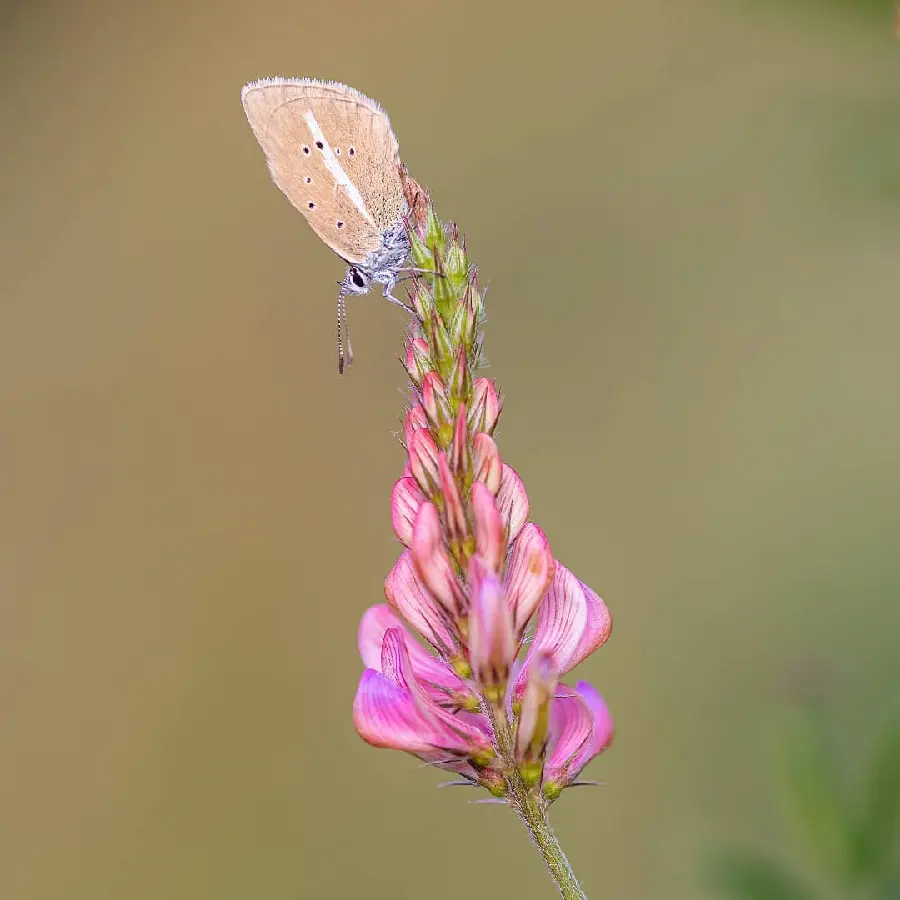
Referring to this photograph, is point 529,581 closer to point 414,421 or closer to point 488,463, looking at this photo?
point 488,463

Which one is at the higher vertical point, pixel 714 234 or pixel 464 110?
pixel 464 110

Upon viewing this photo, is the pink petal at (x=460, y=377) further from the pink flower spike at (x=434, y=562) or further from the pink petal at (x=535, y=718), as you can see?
the pink petal at (x=535, y=718)

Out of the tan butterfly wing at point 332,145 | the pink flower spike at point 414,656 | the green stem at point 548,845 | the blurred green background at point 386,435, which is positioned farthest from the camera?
the blurred green background at point 386,435

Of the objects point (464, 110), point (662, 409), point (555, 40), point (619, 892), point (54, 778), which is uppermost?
point (555, 40)

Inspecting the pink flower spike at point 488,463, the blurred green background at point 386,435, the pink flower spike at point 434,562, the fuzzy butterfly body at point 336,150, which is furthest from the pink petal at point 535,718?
the blurred green background at point 386,435

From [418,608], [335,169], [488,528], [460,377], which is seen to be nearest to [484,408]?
[460,377]

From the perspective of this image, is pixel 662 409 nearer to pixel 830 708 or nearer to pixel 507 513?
pixel 830 708

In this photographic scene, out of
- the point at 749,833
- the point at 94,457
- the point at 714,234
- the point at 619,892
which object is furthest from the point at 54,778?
the point at 714,234
